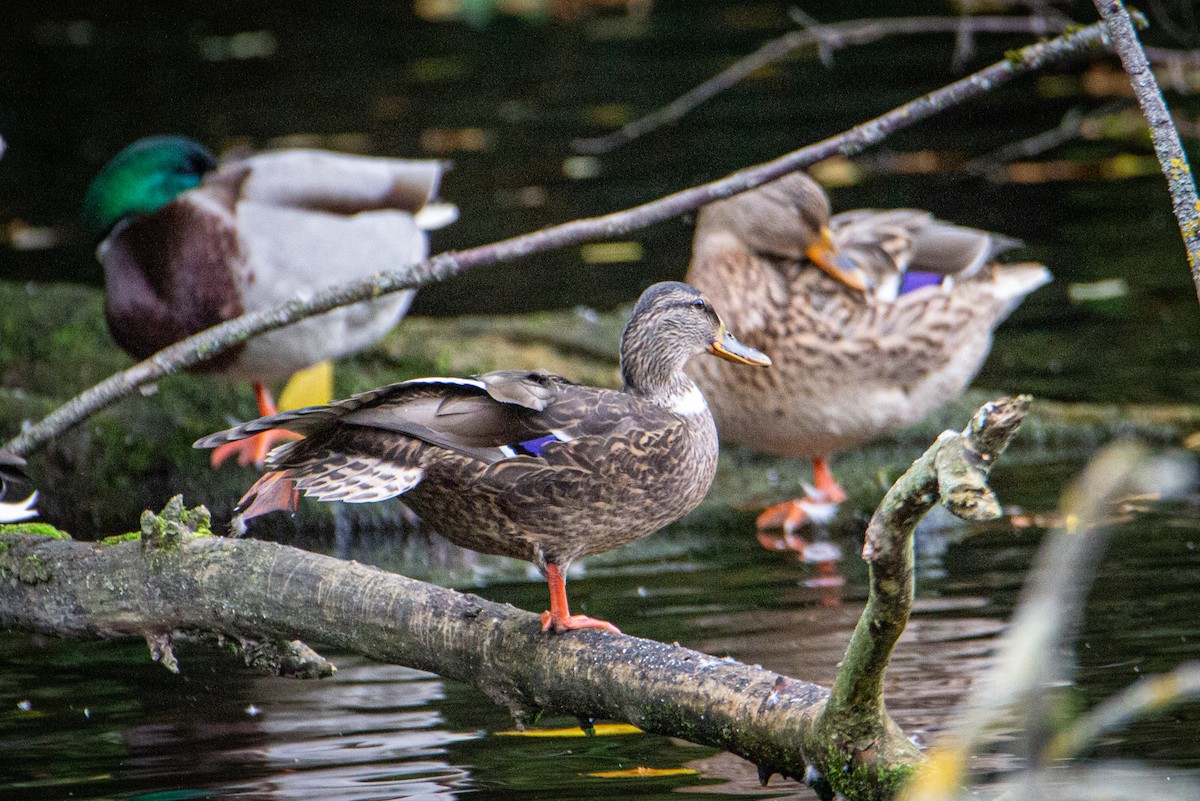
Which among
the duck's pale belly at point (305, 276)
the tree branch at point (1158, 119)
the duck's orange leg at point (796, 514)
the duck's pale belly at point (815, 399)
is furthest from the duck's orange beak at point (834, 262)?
the tree branch at point (1158, 119)

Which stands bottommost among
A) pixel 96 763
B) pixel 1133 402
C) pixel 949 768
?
pixel 96 763

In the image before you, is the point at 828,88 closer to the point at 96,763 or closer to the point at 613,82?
the point at 613,82

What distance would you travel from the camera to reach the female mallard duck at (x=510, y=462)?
3.12 m

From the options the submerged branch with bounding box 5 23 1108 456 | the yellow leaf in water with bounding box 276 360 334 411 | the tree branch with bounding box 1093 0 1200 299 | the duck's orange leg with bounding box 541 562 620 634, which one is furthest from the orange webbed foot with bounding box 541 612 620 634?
the yellow leaf in water with bounding box 276 360 334 411

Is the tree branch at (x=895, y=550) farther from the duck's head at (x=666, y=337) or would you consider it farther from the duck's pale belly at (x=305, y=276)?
the duck's pale belly at (x=305, y=276)

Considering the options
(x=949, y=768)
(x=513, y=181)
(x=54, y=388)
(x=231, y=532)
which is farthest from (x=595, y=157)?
(x=949, y=768)

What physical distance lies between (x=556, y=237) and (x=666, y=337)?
48 cm

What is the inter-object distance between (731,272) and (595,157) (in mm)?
5276

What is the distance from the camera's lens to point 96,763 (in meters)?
3.59

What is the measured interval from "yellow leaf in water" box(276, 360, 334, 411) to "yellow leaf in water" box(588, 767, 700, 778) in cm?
272

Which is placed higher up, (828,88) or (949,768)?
(828,88)

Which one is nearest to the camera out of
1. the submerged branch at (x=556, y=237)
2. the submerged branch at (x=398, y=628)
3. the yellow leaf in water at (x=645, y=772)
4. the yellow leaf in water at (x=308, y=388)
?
the submerged branch at (x=398, y=628)

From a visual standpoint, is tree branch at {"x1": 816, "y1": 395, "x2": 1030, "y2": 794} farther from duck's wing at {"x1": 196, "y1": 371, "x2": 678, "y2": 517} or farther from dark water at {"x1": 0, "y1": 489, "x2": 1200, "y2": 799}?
duck's wing at {"x1": 196, "y1": 371, "x2": 678, "y2": 517}

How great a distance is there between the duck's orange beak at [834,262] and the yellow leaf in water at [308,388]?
174cm
